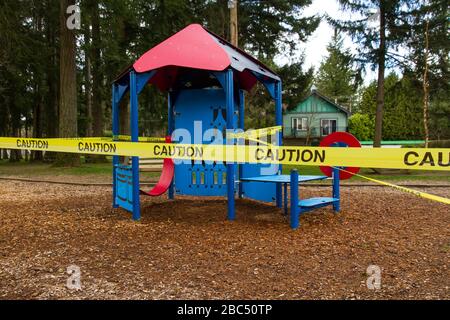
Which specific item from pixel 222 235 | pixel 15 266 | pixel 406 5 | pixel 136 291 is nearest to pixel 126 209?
pixel 222 235

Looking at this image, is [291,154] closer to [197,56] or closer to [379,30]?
[197,56]

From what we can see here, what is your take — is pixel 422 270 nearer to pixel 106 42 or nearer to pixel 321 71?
pixel 106 42

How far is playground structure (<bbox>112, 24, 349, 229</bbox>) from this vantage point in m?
Answer: 6.28

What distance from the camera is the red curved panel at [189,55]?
624 cm

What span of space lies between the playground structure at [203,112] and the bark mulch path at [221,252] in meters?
0.33

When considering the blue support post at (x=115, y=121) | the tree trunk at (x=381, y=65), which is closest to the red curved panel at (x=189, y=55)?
the blue support post at (x=115, y=121)

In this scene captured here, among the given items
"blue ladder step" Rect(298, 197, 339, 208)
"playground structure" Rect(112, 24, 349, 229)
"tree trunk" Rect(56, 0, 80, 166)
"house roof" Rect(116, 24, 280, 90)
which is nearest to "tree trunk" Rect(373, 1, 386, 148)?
"playground structure" Rect(112, 24, 349, 229)

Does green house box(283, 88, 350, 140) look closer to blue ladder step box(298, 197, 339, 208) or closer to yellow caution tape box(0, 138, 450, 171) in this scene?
blue ladder step box(298, 197, 339, 208)

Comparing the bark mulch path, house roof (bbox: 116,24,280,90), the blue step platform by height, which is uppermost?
house roof (bbox: 116,24,280,90)

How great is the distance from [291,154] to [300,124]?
37797 mm

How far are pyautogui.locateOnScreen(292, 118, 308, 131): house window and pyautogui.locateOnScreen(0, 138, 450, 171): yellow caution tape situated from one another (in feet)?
119

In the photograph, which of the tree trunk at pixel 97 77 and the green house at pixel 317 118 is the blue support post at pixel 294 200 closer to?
the tree trunk at pixel 97 77
